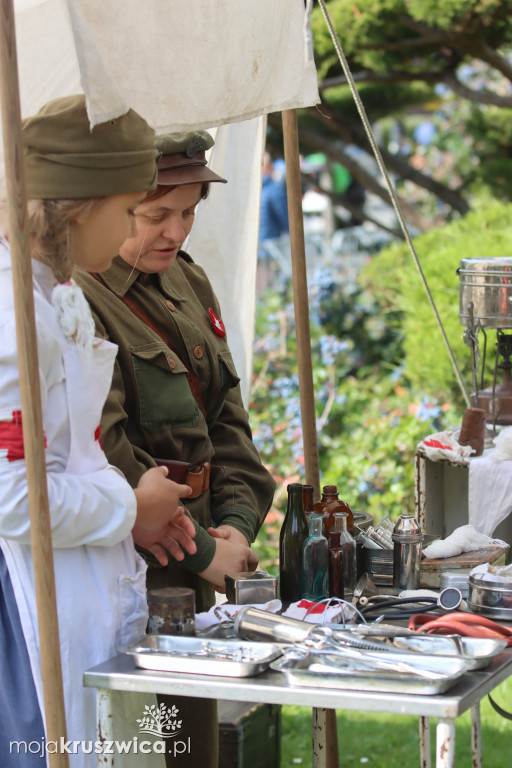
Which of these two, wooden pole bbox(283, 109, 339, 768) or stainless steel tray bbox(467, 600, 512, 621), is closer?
stainless steel tray bbox(467, 600, 512, 621)

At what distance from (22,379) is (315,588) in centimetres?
83

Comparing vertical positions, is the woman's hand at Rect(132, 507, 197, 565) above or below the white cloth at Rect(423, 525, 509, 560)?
above

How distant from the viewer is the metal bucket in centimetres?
Result: 370

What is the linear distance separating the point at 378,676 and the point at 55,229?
2.96ft

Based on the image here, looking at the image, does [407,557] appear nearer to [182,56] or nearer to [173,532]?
[173,532]

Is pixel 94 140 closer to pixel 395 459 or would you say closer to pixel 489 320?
pixel 489 320

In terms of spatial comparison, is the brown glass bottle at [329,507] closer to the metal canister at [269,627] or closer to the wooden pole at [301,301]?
the metal canister at [269,627]

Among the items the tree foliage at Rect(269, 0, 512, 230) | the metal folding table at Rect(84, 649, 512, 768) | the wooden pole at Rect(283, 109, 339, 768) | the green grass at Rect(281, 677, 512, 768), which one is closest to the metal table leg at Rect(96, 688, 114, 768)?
the metal folding table at Rect(84, 649, 512, 768)

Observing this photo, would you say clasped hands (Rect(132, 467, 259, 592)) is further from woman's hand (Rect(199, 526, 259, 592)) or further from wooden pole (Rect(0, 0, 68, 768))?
wooden pole (Rect(0, 0, 68, 768))

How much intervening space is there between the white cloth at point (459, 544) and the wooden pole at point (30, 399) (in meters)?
1.04

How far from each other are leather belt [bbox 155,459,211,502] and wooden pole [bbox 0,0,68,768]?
0.61m

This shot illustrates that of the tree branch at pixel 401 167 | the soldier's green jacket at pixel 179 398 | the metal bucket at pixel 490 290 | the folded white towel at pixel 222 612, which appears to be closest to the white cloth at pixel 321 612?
the folded white towel at pixel 222 612

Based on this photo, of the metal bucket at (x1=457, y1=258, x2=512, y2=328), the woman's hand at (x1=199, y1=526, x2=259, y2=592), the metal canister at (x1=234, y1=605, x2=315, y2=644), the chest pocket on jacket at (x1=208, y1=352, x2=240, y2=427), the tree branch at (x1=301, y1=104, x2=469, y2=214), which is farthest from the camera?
the tree branch at (x1=301, y1=104, x2=469, y2=214)

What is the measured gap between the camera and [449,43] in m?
6.55
